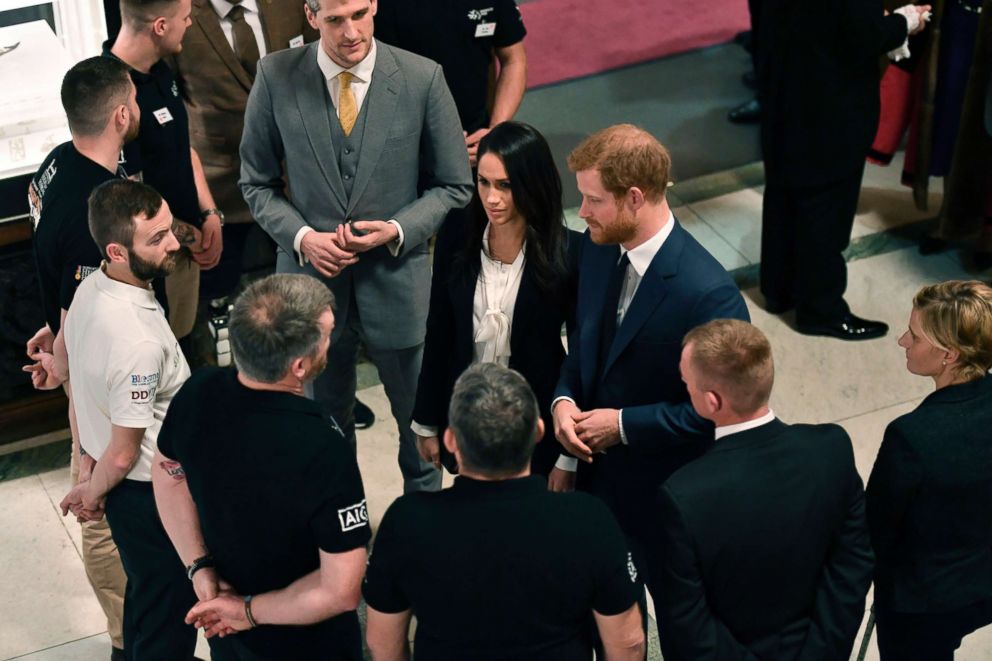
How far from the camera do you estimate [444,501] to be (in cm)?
234

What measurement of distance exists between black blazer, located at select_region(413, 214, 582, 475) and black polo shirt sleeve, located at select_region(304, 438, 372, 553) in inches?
31.0

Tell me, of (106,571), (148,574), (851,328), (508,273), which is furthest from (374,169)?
(851,328)

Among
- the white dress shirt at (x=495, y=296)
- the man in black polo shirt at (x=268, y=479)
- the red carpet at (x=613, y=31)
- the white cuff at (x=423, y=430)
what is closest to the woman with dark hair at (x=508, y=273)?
the white dress shirt at (x=495, y=296)

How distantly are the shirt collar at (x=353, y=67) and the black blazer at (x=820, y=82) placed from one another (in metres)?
1.62

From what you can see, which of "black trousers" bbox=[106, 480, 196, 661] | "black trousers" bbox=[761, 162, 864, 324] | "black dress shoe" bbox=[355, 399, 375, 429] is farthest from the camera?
"black trousers" bbox=[761, 162, 864, 324]

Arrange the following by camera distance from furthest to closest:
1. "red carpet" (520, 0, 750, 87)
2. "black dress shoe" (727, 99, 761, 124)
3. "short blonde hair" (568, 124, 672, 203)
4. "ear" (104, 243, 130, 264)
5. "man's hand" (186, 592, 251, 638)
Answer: "red carpet" (520, 0, 750, 87), "black dress shoe" (727, 99, 761, 124), "ear" (104, 243, 130, 264), "short blonde hair" (568, 124, 672, 203), "man's hand" (186, 592, 251, 638)

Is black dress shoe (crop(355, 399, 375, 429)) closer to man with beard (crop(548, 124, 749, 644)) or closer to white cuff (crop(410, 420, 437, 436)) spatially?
white cuff (crop(410, 420, 437, 436))

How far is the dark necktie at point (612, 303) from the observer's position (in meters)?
3.07

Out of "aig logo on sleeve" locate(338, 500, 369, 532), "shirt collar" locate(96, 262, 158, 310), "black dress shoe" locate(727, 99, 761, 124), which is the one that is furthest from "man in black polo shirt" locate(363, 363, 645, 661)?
"black dress shoe" locate(727, 99, 761, 124)

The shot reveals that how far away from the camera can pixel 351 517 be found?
257 centimetres

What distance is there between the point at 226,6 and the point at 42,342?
1.33 m

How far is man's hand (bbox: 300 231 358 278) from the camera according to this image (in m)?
3.56

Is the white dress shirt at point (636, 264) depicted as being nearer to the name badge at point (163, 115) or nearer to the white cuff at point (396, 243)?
the white cuff at point (396, 243)

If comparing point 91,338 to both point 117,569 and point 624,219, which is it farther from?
point 624,219
